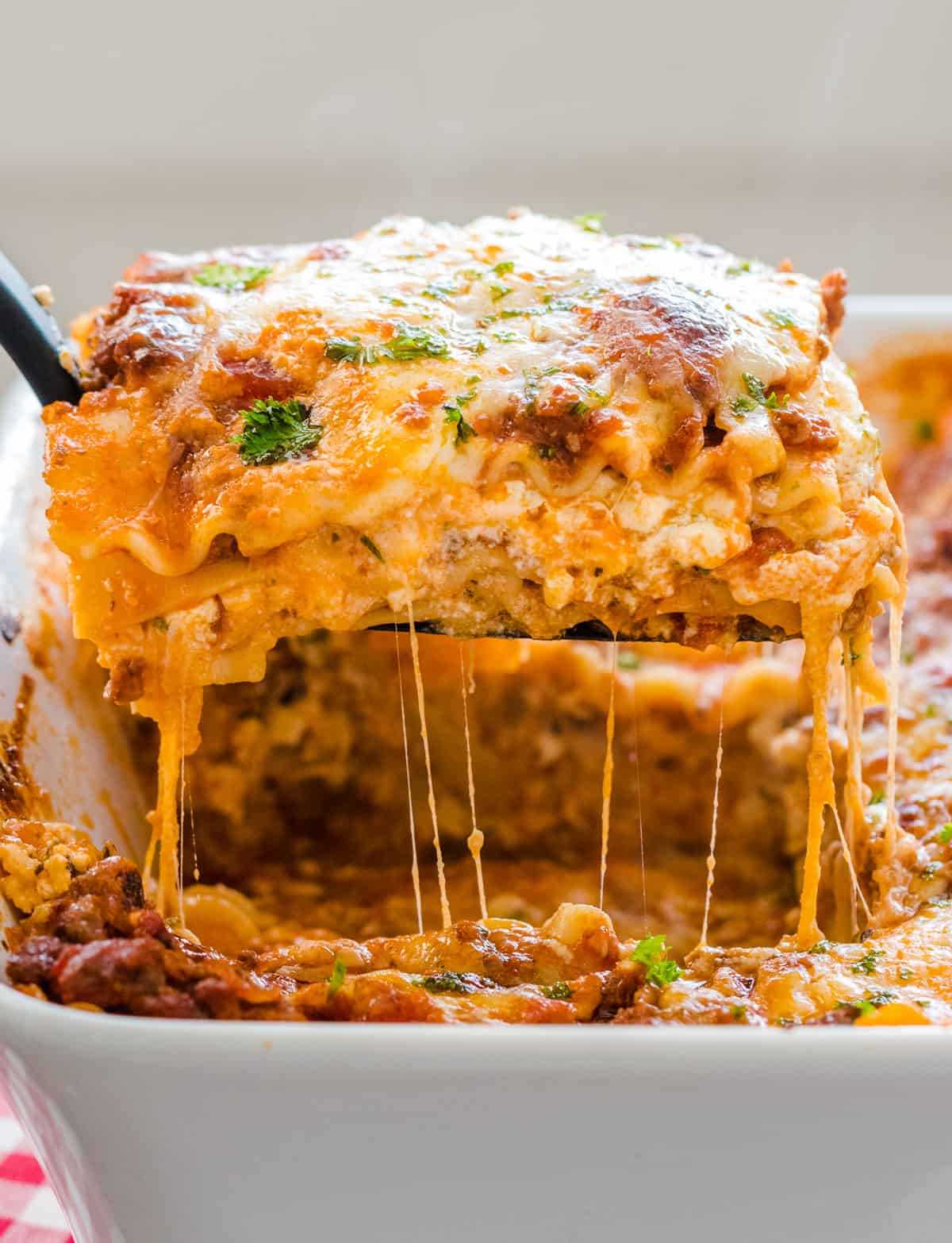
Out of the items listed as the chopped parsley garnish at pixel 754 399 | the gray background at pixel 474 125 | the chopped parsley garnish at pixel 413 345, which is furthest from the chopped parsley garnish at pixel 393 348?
the gray background at pixel 474 125

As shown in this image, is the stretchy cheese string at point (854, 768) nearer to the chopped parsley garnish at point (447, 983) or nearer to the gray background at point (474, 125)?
the chopped parsley garnish at point (447, 983)

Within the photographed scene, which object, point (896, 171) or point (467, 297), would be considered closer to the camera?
point (467, 297)

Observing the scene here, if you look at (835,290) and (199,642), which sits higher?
(835,290)

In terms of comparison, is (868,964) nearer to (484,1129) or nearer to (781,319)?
(484,1129)

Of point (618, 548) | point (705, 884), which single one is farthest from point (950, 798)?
point (618, 548)

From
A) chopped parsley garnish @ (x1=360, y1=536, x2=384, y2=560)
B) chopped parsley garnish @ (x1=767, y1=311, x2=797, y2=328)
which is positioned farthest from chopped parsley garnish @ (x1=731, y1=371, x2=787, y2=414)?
chopped parsley garnish @ (x1=360, y1=536, x2=384, y2=560)

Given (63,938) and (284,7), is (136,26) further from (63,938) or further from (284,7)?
(63,938)

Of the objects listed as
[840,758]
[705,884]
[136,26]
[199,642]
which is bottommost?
[705,884]
